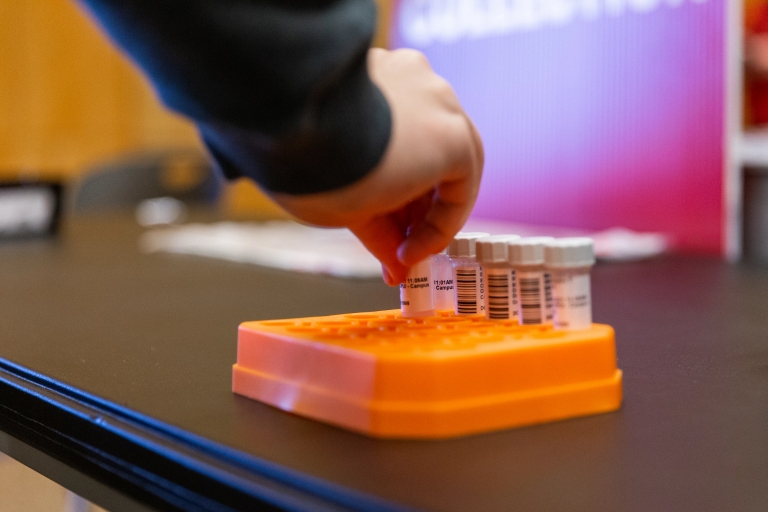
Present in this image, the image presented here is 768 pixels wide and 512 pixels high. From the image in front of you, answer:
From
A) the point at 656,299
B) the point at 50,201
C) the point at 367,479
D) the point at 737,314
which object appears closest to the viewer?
the point at 367,479

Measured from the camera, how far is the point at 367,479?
1.36ft

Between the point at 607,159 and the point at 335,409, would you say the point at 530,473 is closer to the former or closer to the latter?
the point at 335,409

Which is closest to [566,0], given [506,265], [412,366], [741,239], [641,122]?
[641,122]

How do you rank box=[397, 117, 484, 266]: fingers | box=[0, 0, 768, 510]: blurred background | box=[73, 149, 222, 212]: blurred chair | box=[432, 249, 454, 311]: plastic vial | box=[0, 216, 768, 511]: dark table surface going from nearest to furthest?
box=[0, 216, 768, 511]: dark table surface
box=[397, 117, 484, 266]: fingers
box=[432, 249, 454, 311]: plastic vial
box=[0, 0, 768, 510]: blurred background
box=[73, 149, 222, 212]: blurred chair

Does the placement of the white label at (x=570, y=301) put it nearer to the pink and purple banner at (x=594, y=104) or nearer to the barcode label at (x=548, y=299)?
the barcode label at (x=548, y=299)

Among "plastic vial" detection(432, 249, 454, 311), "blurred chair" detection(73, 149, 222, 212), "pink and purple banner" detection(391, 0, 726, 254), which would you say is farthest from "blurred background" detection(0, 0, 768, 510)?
"plastic vial" detection(432, 249, 454, 311)

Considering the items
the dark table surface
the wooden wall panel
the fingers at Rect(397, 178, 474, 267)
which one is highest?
the wooden wall panel

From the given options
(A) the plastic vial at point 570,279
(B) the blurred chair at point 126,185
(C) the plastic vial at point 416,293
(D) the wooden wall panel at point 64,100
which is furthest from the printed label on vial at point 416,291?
(D) the wooden wall panel at point 64,100

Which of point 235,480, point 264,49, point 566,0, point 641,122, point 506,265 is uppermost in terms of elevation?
point 566,0

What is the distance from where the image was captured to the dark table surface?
0.41 m

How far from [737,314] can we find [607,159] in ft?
4.00

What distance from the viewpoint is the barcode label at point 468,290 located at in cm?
64

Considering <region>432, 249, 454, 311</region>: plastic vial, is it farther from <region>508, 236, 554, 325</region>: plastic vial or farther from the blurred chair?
the blurred chair

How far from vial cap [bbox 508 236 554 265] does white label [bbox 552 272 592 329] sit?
0.7 inches
